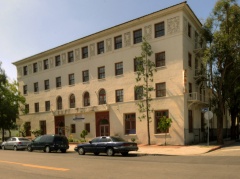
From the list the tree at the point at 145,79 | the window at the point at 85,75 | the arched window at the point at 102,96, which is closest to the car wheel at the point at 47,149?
the tree at the point at 145,79

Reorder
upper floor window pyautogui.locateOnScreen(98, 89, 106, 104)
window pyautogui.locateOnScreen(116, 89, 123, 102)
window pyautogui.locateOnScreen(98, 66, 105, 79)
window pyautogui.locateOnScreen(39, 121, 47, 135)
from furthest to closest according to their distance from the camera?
window pyautogui.locateOnScreen(39, 121, 47, 135) → window pyautogui.locateOnScreen(98, 66, 105, 79) → upper floor window pyautogui.locateOnScreen(98, 89, 106, 104) → window pyautogui.locateOnScreen(116, 89, 123, 102)

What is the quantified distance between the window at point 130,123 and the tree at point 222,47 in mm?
8704

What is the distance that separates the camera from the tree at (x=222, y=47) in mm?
25500

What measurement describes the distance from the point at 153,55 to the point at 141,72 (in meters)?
2.70

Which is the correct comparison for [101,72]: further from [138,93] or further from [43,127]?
[43,127]

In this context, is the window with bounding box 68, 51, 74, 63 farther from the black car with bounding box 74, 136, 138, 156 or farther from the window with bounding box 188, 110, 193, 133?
the black car with bounding box 74, 136, 138, 156

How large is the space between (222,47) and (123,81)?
37.0ft

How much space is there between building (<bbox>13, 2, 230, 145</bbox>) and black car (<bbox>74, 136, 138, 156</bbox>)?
881 cm

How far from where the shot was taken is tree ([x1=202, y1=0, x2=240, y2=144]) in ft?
83.7

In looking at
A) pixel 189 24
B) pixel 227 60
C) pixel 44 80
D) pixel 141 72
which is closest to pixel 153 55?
pixel 141 72

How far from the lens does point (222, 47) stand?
2525 centimetres

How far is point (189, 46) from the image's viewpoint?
29.8 meters

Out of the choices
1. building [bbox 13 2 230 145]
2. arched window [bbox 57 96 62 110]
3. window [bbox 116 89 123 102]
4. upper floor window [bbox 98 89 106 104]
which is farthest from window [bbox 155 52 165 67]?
arched window [bbox 57 96 62 110]

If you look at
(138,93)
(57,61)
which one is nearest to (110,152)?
(138,93)
